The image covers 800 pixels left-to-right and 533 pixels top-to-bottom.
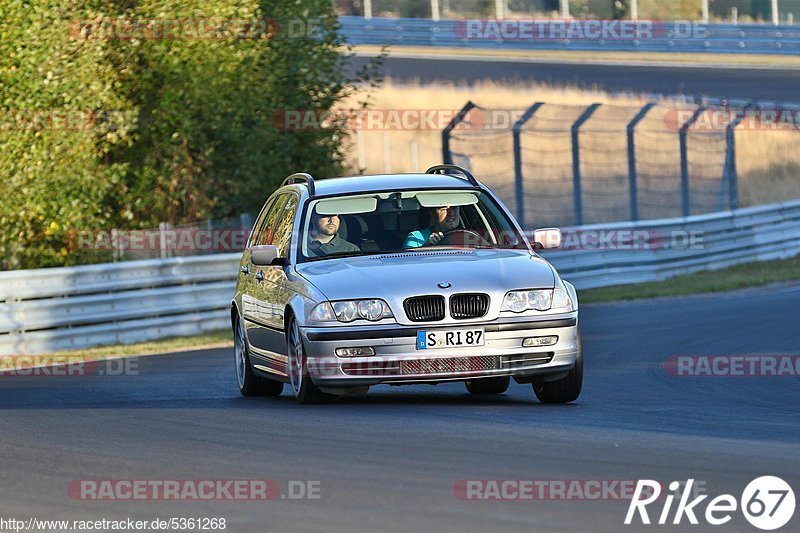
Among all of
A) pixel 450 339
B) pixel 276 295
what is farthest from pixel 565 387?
pixel 276 295

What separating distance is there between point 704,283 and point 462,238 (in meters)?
13.6

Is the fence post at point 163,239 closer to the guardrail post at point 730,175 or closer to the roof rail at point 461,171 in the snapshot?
the roof rail at point 461,171

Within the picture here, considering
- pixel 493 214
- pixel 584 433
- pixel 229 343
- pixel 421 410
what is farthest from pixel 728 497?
pixel 229 343

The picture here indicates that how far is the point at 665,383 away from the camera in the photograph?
41.1ft

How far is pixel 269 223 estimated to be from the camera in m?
12.8

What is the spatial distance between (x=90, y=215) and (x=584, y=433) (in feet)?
50.5

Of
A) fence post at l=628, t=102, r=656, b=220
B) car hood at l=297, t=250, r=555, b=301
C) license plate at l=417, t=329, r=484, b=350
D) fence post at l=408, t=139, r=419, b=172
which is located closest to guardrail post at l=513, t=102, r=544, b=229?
fence post at l=628, t=102, r=656, b=220

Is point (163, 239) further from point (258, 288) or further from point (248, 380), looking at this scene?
point (258, 288)

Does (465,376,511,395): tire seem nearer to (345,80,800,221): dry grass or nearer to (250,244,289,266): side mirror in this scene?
(250,244,289,266): side mirror

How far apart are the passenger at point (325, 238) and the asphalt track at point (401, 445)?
1.04 meters

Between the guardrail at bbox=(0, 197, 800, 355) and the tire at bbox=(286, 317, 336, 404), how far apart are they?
8201 mm

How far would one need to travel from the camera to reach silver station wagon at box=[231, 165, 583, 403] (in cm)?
1025

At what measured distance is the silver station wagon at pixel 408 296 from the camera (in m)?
10.2

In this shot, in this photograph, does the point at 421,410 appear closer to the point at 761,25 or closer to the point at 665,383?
the point at 665,383
